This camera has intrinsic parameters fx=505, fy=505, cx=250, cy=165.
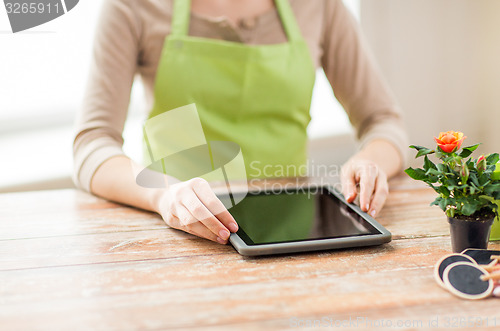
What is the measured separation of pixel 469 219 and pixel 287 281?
28 centimetres

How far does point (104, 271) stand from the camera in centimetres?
73

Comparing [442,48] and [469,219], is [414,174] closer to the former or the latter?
[469,219]

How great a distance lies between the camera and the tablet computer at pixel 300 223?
0.77m

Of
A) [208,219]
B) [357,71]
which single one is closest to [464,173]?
[208,219]

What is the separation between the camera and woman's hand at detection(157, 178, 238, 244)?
2.64 ft

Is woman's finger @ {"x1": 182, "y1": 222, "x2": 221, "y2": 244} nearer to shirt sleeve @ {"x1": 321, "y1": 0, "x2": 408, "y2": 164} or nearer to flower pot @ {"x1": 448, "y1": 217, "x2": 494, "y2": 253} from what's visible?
flower pot @ {"x1": 448, "y1": 217, "x2": 494, "y2": 253}

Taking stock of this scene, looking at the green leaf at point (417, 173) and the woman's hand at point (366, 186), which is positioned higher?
the green leaf at point (417, 173)

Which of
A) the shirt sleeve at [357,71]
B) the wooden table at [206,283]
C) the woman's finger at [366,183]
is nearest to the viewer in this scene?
the wooden table at [206,283]

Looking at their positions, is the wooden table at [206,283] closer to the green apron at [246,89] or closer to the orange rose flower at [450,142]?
the orange rose flower at [450,142]

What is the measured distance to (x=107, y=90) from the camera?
1210mm

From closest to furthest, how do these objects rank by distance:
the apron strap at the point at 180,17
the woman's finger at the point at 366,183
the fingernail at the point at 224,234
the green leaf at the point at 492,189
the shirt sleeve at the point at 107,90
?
the green leaf at the point at 492,189, the fingernail at the point at 224,234, the woman's finger at the point at 366,183, the shirt sleeve at the point at 107,90, the apron strap at the point at 180,17

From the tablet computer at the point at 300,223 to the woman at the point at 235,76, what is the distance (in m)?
0.15

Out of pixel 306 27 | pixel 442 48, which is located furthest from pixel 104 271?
pixel 442 48

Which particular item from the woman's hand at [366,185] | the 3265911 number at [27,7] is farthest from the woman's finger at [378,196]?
the 3265911 number at [27,7]
